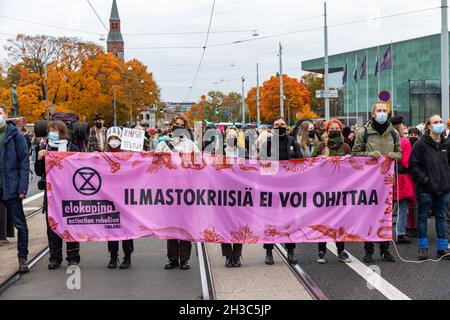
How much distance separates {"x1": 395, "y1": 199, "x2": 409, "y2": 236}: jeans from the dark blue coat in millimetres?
5377

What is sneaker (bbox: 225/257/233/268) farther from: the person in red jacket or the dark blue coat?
the person in red jacket

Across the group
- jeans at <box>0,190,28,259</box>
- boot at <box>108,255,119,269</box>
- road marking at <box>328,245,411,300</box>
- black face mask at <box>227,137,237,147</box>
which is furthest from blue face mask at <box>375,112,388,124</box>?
jeans at <box>0,190,28,259</box>

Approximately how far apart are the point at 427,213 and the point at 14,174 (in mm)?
5220

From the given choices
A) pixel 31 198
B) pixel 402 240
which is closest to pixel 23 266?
pixel 402 240

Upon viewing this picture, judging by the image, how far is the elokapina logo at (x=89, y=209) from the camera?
752 centimetres

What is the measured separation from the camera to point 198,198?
24.7ft

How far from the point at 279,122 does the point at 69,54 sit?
58.1 m

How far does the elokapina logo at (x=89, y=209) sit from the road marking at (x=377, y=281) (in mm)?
2969

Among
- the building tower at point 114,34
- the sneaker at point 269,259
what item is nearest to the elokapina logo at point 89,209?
the sneaker at point 269,259

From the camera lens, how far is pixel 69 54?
6272cm

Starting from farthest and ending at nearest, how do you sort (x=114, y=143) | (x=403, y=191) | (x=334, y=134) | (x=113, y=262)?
1. (x=403, y=191)
2. (x=334, y=134)
3. (x=114, y=143)
4. (x=113, y=262)

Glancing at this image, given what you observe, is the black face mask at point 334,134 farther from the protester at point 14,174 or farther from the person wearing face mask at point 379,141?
the protester at point 14,174

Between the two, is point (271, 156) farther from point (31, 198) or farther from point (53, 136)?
point (31, 198)

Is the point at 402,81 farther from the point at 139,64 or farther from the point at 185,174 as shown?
the point at 185,174
